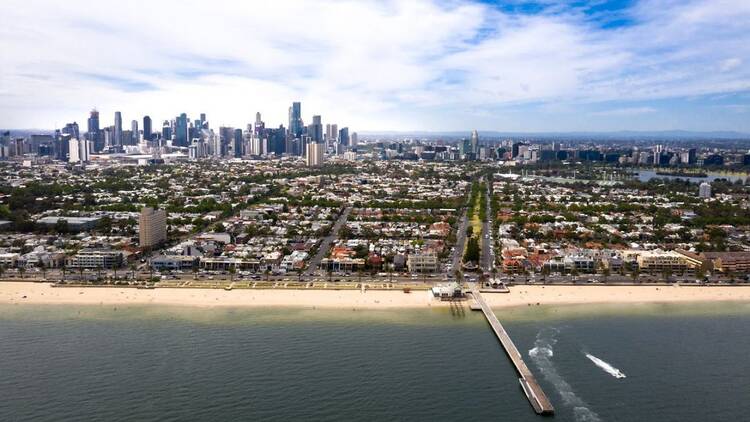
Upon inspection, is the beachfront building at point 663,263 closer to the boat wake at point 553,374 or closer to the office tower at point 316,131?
the boat wake at point 553,374

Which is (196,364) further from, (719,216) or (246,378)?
(719,216)

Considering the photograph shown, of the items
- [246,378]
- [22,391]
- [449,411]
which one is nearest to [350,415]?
[449,411]

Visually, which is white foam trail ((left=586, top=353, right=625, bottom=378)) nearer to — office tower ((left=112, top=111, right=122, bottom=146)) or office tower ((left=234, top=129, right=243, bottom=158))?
office tower ((left=234, top=129, right=243, bottom=158))

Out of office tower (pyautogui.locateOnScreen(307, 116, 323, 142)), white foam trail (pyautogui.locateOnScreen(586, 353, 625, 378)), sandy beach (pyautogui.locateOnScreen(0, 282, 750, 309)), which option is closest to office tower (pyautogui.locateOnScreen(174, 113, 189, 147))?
office tower (pyautogui.locateOnScreen(307, 116, 323, 142))

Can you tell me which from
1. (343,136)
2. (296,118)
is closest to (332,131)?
(343,136)

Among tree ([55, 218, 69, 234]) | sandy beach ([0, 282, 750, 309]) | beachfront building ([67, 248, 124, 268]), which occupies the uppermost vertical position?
tree ([55, 218, 69, 234])

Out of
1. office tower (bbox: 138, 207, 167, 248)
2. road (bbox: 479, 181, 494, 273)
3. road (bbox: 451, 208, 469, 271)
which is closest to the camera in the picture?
road (bbox: 479, 181, 494, 273)
